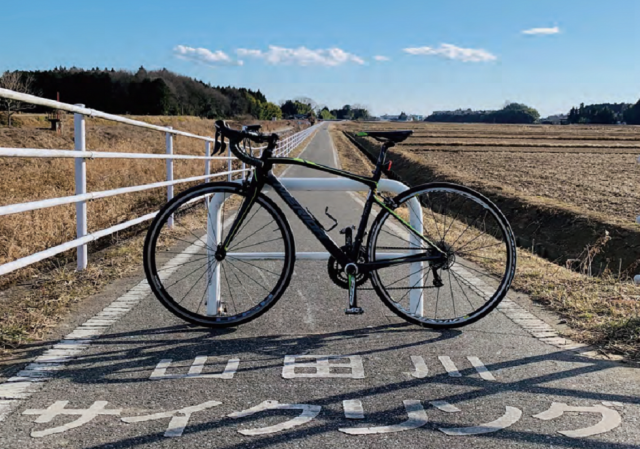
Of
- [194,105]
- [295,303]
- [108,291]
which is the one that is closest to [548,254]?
[295,303]

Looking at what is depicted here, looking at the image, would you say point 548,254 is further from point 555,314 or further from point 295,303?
point 295,303

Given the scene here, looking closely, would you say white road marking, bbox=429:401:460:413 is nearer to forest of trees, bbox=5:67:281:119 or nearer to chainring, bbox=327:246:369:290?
chainring, bbox=327:246:369:290

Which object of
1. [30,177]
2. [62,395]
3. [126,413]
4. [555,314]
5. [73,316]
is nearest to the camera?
[126,413]

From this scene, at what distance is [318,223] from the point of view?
375 cm

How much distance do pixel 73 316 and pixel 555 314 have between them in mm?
3308

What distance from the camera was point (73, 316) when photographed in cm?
383

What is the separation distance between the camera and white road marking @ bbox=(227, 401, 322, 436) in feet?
7.61

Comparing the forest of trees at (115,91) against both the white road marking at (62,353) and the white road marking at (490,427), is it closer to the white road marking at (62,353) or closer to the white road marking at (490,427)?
the white road marking at (62,353)

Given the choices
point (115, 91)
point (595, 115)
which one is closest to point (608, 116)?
point (595, 115)

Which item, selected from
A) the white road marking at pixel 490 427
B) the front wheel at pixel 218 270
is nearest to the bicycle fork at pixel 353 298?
the front wheel at pixel 218 270

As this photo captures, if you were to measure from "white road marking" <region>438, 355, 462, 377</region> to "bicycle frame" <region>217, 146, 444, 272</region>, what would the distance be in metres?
0.74

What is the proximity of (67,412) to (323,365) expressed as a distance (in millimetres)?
1240

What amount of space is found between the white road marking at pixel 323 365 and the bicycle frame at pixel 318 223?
0.69 m

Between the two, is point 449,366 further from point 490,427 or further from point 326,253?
point 326,253
